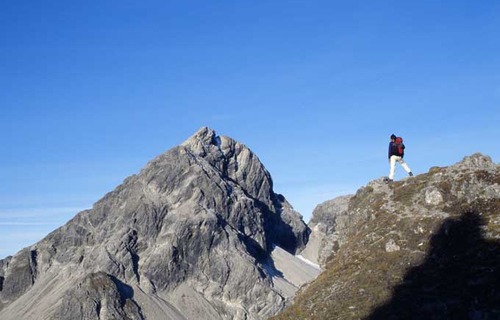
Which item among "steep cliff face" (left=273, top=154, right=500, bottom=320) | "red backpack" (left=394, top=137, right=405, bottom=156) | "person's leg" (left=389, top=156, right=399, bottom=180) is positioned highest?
"red backpack" (left=394, top=137, right=405, bottom=156)

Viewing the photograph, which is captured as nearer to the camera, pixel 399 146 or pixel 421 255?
pixel 421 255

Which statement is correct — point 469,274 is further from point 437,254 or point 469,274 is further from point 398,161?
point 398,161

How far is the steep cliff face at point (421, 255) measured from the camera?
26.7 meters

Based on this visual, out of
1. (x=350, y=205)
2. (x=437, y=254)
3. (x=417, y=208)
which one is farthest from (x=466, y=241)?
(x=350, y=205)

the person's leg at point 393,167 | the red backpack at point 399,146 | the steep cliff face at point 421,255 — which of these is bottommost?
the steep cliff face at point 421,255

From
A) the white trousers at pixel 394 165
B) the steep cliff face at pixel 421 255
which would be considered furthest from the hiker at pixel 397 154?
the steep cliff face at pixel 421 255

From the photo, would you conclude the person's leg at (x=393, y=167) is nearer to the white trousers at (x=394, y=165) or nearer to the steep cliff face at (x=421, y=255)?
the white trousers at (x=394, y=165)

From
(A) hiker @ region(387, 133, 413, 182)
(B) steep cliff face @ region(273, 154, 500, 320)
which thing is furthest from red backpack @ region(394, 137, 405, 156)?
(B) steep cliff face @ region(273, 154, 500, 320)

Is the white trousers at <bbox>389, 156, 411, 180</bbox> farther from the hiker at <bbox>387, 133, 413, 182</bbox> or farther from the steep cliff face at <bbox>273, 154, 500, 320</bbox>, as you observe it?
the steep cliff face at <bbox>273, 154, 500, 320</bbox>

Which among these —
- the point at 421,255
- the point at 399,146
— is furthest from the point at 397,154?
the point at 421,255

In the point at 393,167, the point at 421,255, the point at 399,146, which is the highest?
the point at 399,146

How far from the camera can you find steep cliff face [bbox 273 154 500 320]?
87.5ft

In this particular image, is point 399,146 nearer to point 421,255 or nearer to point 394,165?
point 394,165

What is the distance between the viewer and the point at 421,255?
30.3 metres
